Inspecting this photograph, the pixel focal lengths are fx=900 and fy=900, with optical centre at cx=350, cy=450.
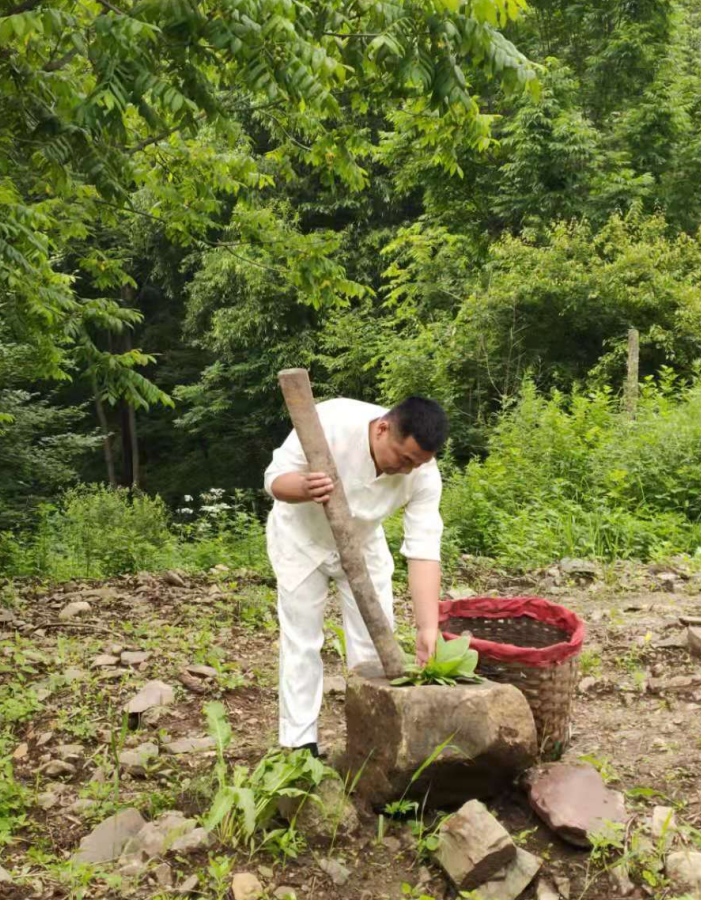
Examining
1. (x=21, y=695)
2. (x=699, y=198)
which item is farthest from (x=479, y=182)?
(x=21, y=695)

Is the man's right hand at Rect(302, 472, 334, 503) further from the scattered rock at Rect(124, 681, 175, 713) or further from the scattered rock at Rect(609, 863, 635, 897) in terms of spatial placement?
the scattered rock at Rect(124, 681, 175, 713)

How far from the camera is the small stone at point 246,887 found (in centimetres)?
271

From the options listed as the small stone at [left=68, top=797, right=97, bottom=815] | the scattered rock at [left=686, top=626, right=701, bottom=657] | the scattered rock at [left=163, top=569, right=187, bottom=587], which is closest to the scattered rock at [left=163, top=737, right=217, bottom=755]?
the small stone at [left=68, top=797, right=97, bottom=815]

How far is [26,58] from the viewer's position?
19.2 feet

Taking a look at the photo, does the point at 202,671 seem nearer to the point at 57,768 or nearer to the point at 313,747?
the point at 57,768

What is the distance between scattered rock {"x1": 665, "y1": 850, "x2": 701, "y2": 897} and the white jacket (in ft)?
4.09

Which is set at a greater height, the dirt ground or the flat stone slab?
the flat stone slab

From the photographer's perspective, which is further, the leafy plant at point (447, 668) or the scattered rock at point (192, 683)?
the scattered rock at point (192, 683)

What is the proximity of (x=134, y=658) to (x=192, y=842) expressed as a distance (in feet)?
7.29

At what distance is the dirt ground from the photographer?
2893 mm

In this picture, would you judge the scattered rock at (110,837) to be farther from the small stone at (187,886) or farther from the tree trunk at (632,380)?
the tree trunk at (632,380)

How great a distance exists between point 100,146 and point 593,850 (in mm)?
4901

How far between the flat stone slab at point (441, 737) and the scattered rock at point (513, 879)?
30cm

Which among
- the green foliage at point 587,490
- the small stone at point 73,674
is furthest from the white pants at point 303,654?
the green foliage at point 587,490
